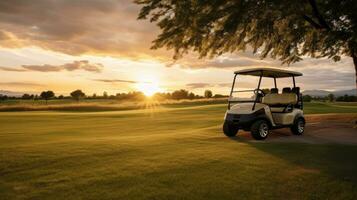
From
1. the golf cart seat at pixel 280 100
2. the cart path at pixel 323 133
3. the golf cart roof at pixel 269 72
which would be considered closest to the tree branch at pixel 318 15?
the golf cart roof at pixel 269 72

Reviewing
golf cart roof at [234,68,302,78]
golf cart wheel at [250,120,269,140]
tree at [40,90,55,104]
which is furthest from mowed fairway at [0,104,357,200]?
tree at [40,90,55,104]

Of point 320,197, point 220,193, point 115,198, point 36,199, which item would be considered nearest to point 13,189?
point 36,199

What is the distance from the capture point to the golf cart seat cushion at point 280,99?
46.4 feet

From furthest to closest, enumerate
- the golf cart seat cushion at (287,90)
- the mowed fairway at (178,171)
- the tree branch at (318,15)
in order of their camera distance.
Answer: the tree branch at (318,15) → the golf cart seat cushion at (287,90) → the mowed fairway at (178,171)

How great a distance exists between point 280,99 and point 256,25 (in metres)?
3.33

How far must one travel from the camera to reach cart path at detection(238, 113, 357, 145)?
12641mm

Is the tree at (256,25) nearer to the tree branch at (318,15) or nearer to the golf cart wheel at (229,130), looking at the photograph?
the tree branch at (318,15)

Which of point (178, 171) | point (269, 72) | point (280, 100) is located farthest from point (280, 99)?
point (178, 171)

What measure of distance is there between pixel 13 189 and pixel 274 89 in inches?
427

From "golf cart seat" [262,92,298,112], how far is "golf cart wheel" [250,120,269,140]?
1593 mm

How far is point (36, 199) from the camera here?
6109 millimetres

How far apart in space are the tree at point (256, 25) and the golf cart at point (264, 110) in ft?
6.66

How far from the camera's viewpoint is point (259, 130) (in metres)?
12.6

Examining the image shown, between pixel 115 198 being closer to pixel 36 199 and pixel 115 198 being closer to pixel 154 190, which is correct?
pixel 154 190
